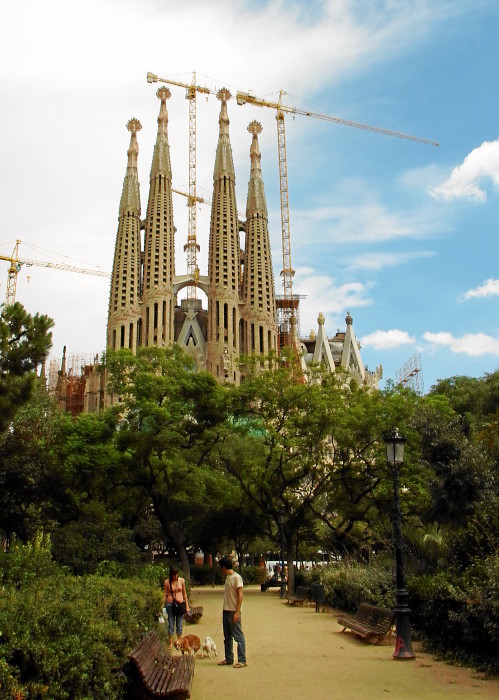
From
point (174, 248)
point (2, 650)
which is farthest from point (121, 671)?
point (174, 248)

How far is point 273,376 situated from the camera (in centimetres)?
2394

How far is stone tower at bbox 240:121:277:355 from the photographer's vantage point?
65000mm

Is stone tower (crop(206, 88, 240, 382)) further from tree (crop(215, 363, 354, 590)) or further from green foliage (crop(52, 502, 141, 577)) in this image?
green foliage (crop(52, 502, 141, 577))

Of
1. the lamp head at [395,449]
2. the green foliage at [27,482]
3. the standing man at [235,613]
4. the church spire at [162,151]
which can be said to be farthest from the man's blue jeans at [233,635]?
the church spire at [162,151]

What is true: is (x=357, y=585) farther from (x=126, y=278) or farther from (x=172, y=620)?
(x=126, y=278)

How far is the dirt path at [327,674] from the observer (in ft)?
23.5

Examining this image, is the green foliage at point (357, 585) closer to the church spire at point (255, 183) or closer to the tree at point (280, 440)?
the tree at point (280, 440)

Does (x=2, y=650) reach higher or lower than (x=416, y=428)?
lower

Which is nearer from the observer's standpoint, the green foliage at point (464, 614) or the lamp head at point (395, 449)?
the green foliage at point (464, 614)

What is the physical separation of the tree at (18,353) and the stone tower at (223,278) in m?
47.0

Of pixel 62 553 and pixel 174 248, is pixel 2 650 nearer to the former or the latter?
pixel 62 553

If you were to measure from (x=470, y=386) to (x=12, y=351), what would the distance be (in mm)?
43705

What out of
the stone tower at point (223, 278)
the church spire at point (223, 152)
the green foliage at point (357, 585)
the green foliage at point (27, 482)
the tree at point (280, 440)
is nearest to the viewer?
the green foliage at point (357, 585)

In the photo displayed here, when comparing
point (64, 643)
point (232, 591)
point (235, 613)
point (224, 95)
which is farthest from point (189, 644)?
point (224, 95)
